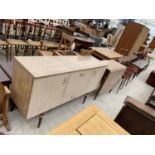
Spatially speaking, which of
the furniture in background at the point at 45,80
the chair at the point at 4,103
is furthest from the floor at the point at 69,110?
the furniture in background at the point at 45,80

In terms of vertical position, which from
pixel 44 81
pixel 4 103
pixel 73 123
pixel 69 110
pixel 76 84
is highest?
pixel 73 123

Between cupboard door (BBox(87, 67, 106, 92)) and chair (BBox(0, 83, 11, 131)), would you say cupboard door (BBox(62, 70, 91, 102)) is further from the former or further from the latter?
chair (BBox(0, 83, 11, 131))

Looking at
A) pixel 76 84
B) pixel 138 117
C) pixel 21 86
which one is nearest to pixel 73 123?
pixel 21 86

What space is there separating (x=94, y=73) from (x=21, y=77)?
117 cm

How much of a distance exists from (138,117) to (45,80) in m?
1.13

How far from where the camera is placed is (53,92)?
195 cm

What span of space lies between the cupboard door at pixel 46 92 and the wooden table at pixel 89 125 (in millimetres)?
724

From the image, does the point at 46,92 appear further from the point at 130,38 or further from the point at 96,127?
the point at 130,38

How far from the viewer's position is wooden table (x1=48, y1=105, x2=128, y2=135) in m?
0.94

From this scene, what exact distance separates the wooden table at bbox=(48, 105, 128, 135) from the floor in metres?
1.14

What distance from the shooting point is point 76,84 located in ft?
7.47

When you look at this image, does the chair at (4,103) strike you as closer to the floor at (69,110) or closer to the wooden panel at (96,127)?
the floor at (69,110)

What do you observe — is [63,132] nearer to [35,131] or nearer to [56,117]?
[35,131]
